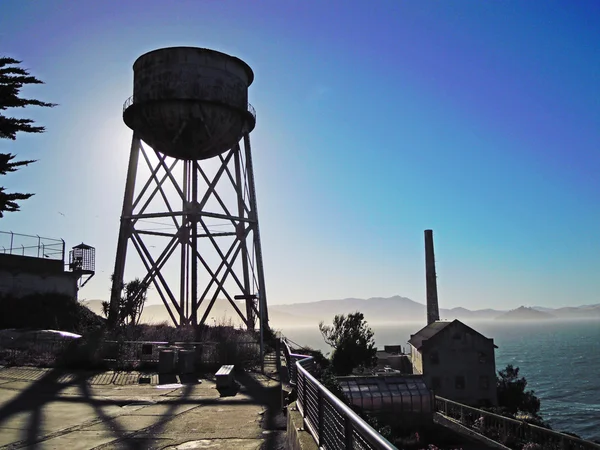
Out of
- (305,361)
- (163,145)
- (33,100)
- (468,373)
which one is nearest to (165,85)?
(163,145)

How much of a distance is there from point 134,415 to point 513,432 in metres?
18.8

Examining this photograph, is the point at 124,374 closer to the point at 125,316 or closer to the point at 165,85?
the point at 125,316

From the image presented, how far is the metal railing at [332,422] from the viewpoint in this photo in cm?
341

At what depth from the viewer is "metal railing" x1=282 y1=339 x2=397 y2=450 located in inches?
134

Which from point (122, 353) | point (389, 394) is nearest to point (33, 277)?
point (122, 353)

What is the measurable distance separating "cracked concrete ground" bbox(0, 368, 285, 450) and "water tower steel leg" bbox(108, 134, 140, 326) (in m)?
10.3

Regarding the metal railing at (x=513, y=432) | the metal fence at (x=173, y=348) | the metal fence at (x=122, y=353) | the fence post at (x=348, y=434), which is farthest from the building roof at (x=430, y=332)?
the fence post at (x=348, y=434)

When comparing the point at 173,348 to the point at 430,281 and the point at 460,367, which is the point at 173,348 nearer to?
the point at 460,367

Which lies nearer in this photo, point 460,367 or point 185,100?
point 185,100

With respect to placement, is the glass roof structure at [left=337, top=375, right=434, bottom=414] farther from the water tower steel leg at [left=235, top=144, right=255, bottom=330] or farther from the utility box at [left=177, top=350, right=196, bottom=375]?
the utility box at [left=177, top=350, right=196, bottom=375]

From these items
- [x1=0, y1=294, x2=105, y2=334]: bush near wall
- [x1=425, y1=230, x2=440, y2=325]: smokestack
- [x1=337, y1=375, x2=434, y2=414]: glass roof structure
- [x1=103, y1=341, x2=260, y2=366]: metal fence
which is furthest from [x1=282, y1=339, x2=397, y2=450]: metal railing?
[x1=425, y1=230, x2=440, y2=325]: smokestack

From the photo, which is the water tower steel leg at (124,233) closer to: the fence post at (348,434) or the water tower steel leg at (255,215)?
the water tower steel leg at (255,215)

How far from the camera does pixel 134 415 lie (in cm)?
997

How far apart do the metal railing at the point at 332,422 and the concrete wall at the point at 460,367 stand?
35.5 m
